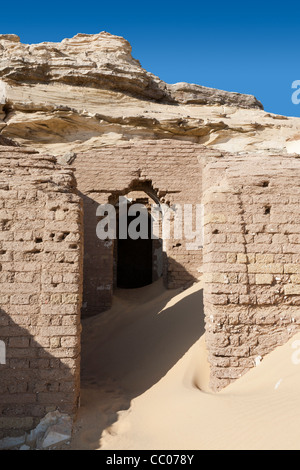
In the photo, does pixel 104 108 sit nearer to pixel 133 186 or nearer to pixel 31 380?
pixel 133 186

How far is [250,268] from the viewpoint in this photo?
4.82 metres

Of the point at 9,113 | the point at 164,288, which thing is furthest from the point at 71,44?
the point at 164,288

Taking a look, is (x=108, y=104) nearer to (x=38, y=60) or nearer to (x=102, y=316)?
(x=38, y=60)

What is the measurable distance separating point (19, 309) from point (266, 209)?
333 centimetres

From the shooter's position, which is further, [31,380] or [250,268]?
[250,268]

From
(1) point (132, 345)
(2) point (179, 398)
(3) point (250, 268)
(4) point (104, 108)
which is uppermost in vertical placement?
(4) point (104, 108)

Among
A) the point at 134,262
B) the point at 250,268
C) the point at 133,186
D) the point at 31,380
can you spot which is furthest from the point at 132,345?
the point at 134,262

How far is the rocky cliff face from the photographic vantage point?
16453 mm

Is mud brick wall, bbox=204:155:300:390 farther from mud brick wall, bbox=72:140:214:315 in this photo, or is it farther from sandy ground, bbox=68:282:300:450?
mud brick wall, bbox=72:140:214:315

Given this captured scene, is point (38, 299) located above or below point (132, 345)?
above

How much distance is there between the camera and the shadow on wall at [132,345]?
5348mm

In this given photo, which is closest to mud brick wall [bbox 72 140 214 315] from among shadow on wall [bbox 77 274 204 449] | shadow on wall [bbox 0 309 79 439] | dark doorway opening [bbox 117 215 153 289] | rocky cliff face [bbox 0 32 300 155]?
shadow on wall [bbox 77 274 204 449]

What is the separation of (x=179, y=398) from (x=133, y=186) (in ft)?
21.5

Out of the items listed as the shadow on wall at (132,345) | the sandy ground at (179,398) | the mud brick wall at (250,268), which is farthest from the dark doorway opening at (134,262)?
the mud brick wall at (250,268)
